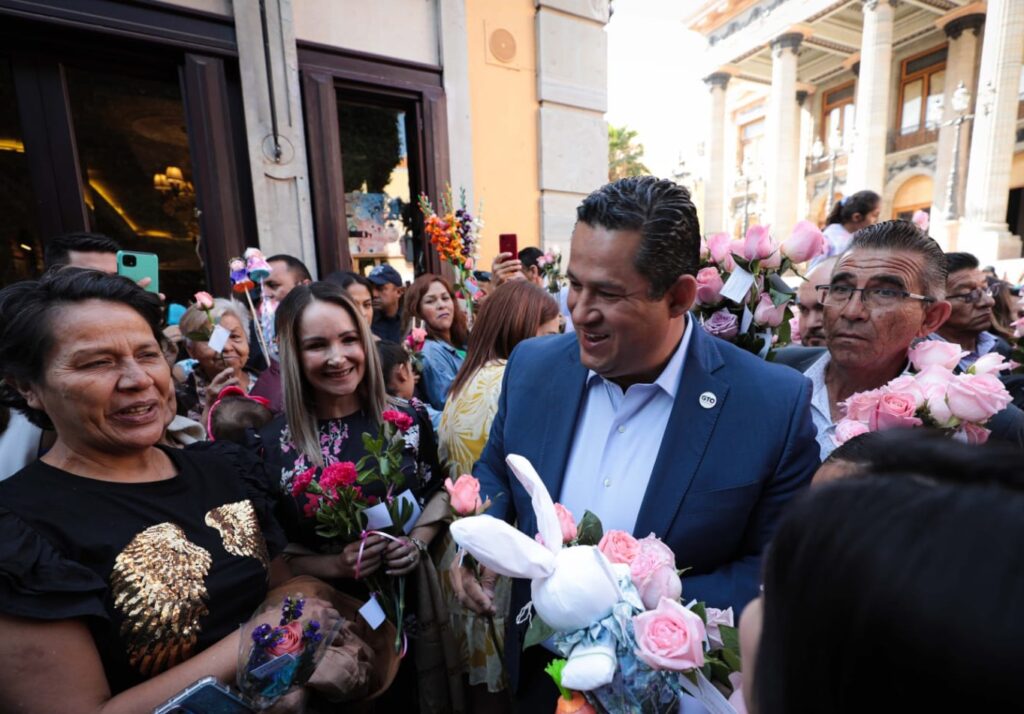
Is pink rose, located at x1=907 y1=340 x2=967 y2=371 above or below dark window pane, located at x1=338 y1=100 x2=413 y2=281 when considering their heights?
below

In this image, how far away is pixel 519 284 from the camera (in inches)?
102

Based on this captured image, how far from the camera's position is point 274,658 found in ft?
3.84

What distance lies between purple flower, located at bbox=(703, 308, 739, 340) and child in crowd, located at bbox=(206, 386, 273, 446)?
1991mm

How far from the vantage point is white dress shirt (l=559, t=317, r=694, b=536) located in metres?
1.43

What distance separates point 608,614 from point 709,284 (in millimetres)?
1321

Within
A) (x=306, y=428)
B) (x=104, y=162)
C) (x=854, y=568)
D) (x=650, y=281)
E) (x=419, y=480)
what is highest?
(x=104, y=162)

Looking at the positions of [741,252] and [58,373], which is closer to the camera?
[58,373]

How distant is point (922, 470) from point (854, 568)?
17cm

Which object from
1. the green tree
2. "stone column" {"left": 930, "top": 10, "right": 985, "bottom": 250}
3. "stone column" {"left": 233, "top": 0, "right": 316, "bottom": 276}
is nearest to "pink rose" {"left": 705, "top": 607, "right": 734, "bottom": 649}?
"stone column" {"left": 233, "top": 0, "right": 316, "bottom": 276}

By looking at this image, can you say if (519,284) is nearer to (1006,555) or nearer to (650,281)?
(650,281)

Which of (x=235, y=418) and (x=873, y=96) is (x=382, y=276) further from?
(x=873, y=96)

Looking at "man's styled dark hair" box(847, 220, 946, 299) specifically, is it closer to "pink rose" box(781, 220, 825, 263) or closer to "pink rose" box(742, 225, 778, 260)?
"pink rose" box(781, 220, 825, 263)

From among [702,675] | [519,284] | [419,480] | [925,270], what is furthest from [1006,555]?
[519,284]

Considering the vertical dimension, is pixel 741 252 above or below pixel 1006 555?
above
